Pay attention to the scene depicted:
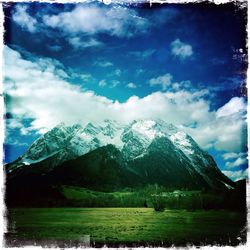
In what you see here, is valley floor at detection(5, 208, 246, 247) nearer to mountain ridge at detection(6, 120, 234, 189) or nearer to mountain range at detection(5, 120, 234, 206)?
mountain range at detection(5, 120, 234, 206)

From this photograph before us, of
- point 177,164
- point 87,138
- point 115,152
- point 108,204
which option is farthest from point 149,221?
point 115,152

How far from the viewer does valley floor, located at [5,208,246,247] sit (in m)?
10.2

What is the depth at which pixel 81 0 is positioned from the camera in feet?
33.5

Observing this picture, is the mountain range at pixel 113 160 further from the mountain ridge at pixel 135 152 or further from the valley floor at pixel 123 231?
the valley floor at pixel 123 231

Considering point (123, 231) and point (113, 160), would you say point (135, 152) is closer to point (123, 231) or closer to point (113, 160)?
point (113, 160)

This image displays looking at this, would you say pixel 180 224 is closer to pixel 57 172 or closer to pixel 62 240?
pixel 62 240

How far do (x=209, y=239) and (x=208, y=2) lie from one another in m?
7.17

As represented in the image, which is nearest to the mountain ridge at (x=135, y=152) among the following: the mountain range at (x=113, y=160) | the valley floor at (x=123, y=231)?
the mountain range at (x=113, y=160)

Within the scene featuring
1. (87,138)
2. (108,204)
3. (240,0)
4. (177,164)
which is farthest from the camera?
(177,164)

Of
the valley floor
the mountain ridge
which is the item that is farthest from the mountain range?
the valley floor

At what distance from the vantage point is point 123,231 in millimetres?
11359

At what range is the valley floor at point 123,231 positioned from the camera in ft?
33.6

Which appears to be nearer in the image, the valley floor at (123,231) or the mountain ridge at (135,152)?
the valley floor at (123,231)

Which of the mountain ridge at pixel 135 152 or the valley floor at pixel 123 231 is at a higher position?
the mountain ridge at pixel 135 152
